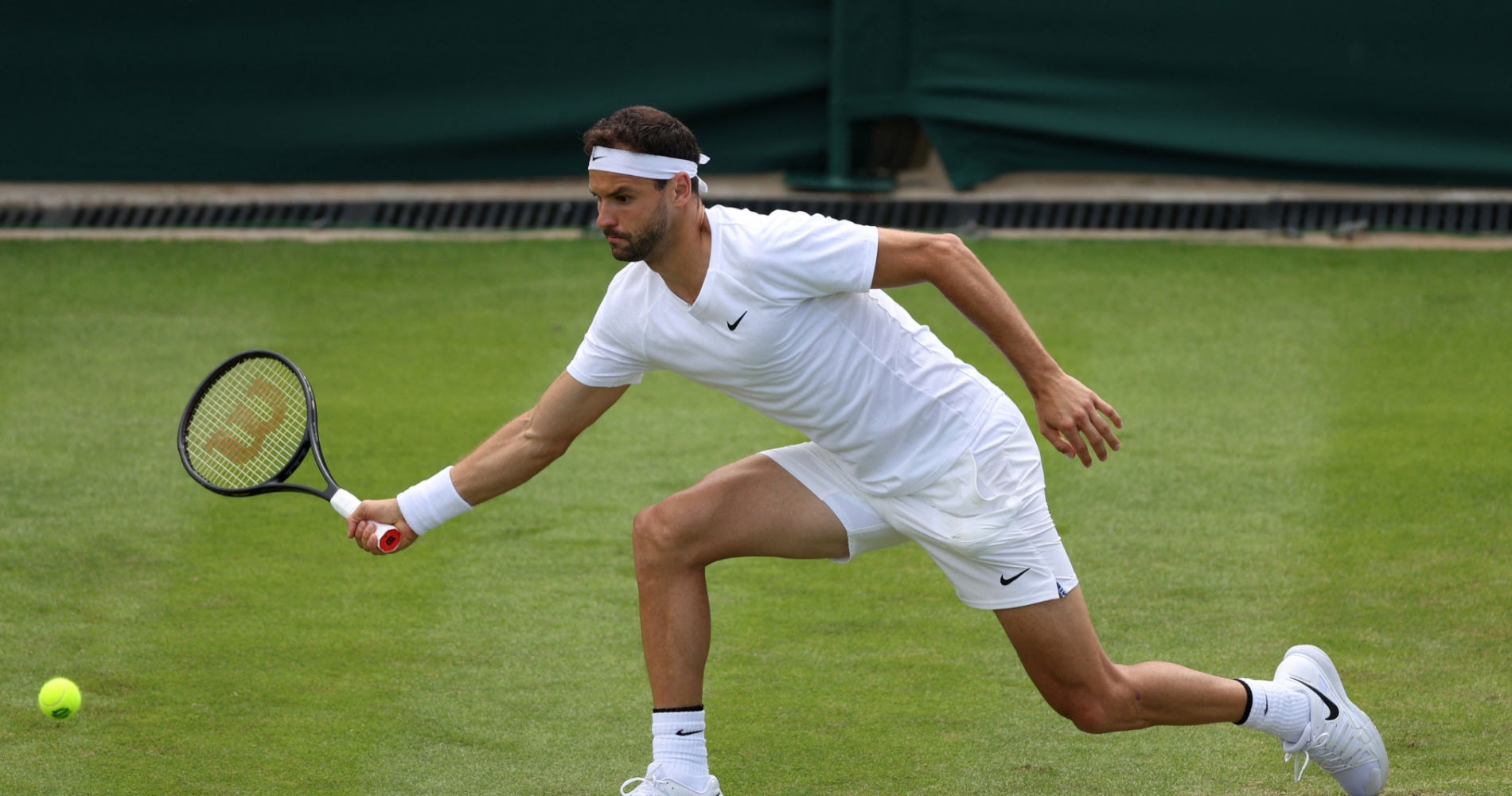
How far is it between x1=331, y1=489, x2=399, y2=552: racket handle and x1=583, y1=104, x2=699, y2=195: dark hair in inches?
38.7

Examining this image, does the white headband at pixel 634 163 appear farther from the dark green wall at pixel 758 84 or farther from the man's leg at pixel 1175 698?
the dark green wall at pixel 758 84

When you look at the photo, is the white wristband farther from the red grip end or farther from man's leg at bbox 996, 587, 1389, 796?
man's leg at bbox 996, 587, 1389, 796

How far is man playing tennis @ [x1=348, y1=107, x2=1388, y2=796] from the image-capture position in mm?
3643

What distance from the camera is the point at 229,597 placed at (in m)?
5.16

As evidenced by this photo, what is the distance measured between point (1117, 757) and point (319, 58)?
6630 mm

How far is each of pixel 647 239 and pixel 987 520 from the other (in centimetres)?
95

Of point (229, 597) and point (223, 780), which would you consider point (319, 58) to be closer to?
point (229, 597)

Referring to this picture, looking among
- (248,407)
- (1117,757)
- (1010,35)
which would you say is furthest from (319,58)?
(1117,757)

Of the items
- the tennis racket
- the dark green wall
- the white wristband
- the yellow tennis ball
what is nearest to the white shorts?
the white wristband

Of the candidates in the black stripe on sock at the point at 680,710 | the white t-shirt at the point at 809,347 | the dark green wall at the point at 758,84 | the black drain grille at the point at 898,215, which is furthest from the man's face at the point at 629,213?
the dark green wall at the point at 758,84

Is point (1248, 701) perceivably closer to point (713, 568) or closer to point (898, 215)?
point (713, 568)

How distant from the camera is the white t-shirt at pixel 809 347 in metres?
3.66

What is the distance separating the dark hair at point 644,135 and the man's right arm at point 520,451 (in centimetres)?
57

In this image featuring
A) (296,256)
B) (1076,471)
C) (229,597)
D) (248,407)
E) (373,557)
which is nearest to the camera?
(248,407)
